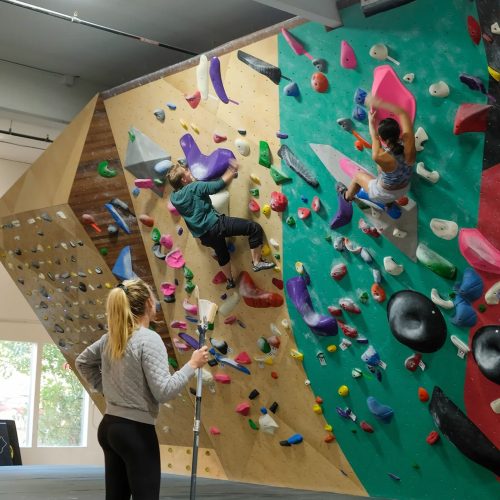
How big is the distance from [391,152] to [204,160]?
168cm

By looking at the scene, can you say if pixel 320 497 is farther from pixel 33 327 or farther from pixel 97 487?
pixel 33 327

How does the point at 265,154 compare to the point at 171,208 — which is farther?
the point at 171,208

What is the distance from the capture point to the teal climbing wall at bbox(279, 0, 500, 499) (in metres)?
4.09

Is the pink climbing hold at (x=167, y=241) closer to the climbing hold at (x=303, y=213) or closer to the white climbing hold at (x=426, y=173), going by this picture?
the climbing hold at (x=303, y=213)

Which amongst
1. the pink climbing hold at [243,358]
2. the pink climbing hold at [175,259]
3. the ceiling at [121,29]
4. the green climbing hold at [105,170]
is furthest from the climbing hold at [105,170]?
the pink climbing hold at [243,358]

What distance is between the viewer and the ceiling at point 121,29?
6.03 metres

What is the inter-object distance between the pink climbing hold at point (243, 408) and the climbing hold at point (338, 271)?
1609 millimetres

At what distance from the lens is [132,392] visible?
2.88m

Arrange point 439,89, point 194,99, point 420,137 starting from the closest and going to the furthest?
point 439,89 → point 420,137 → point 194,99

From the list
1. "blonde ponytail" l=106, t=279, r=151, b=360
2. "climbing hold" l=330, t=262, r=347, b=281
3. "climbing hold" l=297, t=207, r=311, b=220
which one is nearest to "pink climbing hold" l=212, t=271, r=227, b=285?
"climbing hold" l=297, t=207, r=311, b=220

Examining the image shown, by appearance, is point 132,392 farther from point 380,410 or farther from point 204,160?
point 204,160

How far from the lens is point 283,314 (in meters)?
5.40

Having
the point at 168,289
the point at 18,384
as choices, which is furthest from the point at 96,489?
the point at 18,384

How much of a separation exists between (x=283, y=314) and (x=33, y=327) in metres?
7.00
